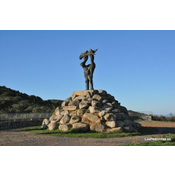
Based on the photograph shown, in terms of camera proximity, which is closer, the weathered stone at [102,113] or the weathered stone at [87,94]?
the weathered stone at [102,113]

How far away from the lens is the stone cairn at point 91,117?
1266cm

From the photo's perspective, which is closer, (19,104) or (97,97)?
(97,97)

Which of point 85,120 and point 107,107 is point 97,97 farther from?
point 85,120

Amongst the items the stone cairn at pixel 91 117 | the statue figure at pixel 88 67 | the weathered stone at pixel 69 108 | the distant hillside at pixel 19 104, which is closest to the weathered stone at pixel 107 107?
the stone cairn at pixel 91 117

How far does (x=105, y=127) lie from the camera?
12.6m

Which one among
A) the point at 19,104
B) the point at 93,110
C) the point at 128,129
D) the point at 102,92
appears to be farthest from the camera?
the point at 19,104

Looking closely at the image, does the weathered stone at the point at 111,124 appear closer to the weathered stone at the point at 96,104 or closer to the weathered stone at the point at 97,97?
the weathered stone at the point at 96,104

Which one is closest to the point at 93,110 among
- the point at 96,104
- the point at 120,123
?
the point at 96,104

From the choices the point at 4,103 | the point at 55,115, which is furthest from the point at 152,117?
the point at 4,103

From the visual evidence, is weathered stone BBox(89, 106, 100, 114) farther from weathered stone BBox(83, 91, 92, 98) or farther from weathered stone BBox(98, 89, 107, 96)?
weathered stone BBox(98, 89, 107, 96)

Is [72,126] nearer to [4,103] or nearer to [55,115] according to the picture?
[55,115]

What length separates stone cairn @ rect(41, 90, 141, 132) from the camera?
1266 centimetres

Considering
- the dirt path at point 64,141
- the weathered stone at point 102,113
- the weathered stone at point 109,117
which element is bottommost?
the dirt path at point 64,141

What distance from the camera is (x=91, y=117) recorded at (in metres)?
13.3
